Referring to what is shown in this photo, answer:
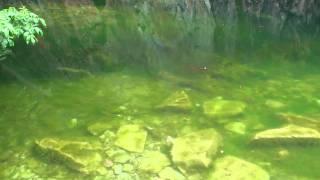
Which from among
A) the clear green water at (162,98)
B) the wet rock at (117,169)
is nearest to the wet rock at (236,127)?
the clear green water at (162,98)

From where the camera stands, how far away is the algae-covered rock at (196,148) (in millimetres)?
5340

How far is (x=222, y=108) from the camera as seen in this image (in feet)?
22.1

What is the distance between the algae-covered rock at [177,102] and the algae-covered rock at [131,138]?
0.71m

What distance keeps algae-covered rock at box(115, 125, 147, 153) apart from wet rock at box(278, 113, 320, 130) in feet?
6.53

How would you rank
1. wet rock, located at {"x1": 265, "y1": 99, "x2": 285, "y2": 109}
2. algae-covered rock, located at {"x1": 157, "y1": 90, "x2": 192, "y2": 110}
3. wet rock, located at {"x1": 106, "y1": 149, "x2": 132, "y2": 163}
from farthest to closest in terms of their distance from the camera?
wet rock, located at {"x1": 265, "y1": 99, "x2": 285, "y2": 109} < algae-covered rock, located at {"x1": 157, "y1": 90, "x2": 192, "y2": 110} < wet rock, located at {"x1": 106, "y1": 149, "x2": 132, "y2": 163}

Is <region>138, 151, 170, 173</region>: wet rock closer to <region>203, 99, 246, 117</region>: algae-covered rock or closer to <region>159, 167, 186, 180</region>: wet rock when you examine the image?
<region>159, 167, 186, 180</region>: wet rock

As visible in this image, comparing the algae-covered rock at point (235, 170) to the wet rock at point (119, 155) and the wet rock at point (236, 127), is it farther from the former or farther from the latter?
the wet rock at point (119, 155)

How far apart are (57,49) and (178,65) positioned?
2519 millimetres

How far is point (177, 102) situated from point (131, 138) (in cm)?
119

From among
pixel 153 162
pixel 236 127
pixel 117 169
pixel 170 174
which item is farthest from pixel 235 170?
pixel 117 169

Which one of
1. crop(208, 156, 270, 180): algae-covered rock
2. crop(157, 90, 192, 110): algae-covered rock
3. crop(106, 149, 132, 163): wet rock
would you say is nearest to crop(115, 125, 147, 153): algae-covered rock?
crop(106, 149, 132, 163): wet rock

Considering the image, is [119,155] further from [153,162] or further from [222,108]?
[222,108]

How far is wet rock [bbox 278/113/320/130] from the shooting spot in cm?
625

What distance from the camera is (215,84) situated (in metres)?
7.75
